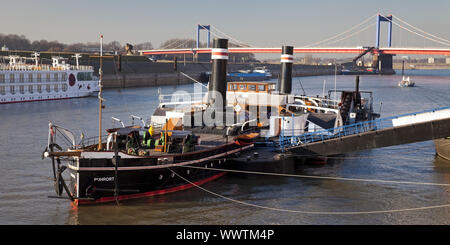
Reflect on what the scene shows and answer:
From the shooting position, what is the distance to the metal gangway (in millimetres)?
18797

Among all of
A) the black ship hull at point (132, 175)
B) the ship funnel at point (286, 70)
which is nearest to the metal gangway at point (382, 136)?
the black ship hull at point (132, 175)

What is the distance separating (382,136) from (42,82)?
1954 inches

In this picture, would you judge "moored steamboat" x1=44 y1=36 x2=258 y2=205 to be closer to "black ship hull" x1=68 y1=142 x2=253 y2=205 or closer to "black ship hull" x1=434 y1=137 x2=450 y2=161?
"black ship hull" x1=68 y1=142 x2=253 y2=205

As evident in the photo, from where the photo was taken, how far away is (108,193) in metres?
16.5

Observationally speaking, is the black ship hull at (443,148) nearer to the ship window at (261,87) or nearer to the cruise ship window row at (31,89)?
the ship window at (261,87)

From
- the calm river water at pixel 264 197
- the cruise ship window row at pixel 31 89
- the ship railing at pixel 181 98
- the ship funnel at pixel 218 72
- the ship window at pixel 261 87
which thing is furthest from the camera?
the cruise ship window row at pixel 31 89

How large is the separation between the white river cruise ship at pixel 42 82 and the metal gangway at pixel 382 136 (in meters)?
43.2

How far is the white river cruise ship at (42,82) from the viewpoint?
181ft

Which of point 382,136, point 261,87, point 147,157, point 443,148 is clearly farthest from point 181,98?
point 443,148

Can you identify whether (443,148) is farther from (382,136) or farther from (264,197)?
(264,197)

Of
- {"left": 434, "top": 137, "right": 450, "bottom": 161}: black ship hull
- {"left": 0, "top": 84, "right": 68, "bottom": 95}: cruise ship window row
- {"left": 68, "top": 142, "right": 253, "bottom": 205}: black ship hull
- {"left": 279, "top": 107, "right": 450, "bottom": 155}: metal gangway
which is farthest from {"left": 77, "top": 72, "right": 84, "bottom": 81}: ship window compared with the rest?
{"left": 434, "top": 137, "right": 450, "bottom": 161}: black ship hull

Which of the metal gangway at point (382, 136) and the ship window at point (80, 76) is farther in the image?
the ship window at point (80, 76)
